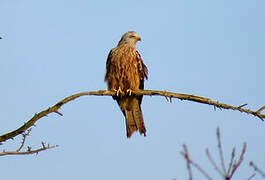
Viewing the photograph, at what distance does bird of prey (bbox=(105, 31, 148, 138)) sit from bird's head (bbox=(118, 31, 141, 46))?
0.38m

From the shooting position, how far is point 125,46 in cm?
815

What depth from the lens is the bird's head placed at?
332 inches

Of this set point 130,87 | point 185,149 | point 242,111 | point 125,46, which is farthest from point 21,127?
point 125,46

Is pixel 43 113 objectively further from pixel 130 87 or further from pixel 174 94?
pixel 130 87

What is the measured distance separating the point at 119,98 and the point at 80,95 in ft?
10.3

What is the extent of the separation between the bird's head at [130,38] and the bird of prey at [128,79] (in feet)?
1.26

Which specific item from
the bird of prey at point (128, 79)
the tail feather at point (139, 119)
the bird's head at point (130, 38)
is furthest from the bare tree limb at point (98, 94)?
the bird's head at point (130, 38)

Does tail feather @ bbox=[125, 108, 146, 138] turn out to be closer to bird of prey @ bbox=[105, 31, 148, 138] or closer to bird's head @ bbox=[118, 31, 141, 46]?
bird of prey @ bbox=[105, 31, 148, 138]

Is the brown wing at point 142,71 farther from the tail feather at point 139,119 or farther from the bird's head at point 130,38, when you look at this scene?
the bird's head at point 130,38

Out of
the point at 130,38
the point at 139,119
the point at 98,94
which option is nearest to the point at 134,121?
the point at 139,119

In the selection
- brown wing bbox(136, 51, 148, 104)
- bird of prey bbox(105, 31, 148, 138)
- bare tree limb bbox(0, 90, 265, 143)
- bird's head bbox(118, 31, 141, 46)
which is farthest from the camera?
bird's head bbox(118, 31, 141, 46)

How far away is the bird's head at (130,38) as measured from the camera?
8422mm

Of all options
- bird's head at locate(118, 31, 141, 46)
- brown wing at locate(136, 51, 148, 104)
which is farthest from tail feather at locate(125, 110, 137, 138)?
bird's head at locate(118, 31, 141, 46)

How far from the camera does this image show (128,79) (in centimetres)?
754
